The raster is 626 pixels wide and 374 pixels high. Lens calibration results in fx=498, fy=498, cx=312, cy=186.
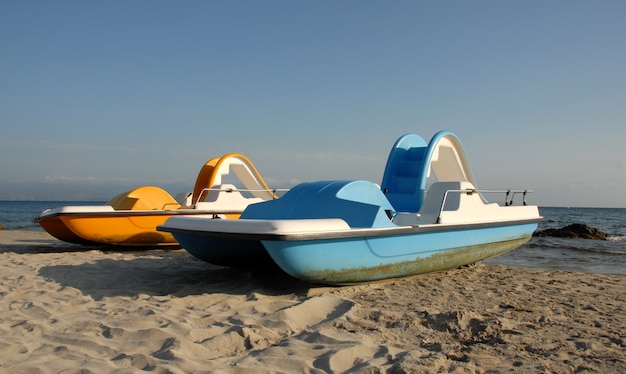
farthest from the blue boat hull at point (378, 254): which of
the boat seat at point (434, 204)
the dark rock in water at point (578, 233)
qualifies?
the dark rock in water at point (578, 233)

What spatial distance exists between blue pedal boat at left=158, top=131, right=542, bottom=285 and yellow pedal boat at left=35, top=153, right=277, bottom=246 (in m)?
2.62

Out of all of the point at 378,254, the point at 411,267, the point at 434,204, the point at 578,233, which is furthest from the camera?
the point at 578,233

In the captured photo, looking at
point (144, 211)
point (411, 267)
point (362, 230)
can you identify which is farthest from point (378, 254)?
point (144, 211)

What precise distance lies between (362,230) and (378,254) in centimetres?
47

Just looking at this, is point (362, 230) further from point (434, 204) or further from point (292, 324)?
point (434, 204)

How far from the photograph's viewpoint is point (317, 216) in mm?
5832

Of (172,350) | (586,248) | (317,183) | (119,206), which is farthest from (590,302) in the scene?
(586,248)

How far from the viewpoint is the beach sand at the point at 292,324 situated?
308cm

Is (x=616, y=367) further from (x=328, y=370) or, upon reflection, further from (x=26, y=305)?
(x=26, y=305)

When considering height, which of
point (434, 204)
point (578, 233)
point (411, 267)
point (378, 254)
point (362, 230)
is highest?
point (434, 204)

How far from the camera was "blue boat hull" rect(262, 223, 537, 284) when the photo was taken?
4703mm

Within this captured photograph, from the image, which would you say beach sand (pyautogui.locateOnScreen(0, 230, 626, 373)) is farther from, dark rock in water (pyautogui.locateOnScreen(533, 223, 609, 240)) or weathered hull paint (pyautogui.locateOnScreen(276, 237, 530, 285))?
dark rock in water (pyautogui.locateOnScreen(533, 223, 609, 240))

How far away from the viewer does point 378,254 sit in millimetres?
5379

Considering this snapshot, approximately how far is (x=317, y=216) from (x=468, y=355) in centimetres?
285
